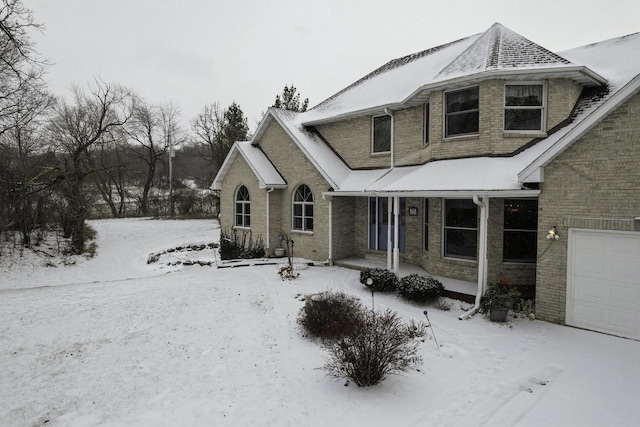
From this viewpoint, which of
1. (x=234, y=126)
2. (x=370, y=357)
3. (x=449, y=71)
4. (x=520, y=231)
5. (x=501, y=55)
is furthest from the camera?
(x=234, y=126)

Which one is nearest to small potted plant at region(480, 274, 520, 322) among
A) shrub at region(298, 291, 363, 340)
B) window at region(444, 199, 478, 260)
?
window at region(444, 199, 478, 260)

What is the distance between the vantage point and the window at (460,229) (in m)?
11.1

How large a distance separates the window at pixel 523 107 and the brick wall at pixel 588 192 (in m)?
2.74

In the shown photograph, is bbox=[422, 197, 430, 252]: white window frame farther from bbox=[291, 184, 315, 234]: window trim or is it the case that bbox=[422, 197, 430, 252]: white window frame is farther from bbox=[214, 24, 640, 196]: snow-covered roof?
bbox=[291, 184, 315, 234]: window trim

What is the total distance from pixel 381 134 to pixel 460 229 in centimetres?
542

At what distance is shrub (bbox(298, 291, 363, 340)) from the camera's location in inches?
298

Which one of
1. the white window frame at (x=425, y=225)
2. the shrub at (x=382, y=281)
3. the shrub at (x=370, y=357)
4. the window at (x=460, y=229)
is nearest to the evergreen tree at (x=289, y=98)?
the white window frame at (x=425, y=225)

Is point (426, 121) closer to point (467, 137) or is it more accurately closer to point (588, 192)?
point (467, 137)

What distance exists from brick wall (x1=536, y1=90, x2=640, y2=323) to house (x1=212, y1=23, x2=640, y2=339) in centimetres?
2

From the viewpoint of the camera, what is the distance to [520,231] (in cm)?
1041

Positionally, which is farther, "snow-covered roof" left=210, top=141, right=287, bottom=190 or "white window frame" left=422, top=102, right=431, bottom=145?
"snow-covered roof" left=210, top=141, right=287, bottom=190

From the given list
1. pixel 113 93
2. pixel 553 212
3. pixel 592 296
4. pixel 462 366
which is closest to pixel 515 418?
pixel 462 366

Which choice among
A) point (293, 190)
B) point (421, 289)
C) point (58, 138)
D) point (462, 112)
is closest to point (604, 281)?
point (421, 289)

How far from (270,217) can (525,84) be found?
1100 centimetres
